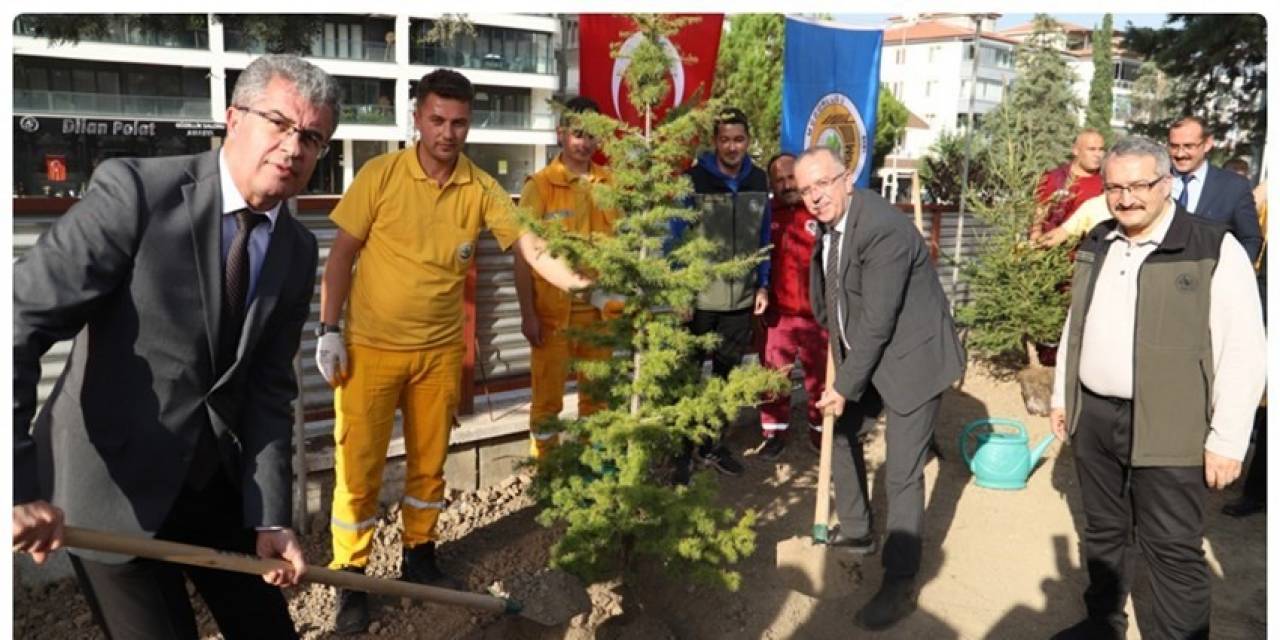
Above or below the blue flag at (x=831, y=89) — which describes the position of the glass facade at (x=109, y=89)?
above

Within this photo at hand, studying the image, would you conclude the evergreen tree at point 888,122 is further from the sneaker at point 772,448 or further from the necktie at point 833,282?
the necktie at point 833,282

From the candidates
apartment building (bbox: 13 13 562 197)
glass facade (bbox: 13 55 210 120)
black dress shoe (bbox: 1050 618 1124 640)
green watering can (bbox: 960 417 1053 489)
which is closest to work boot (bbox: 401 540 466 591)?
black dress shoe (bbox: 1050 618 1124 640)

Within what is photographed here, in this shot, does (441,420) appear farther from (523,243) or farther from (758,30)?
(758,30)

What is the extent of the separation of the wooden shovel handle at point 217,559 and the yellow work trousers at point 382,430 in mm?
962

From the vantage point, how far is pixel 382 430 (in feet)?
12.7

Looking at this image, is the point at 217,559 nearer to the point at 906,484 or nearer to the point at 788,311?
the point at 906,484

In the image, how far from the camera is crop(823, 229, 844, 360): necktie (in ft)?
13.5

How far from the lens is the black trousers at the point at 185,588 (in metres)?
2.34

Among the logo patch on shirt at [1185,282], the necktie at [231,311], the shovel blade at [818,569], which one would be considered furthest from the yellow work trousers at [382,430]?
the logo patch on shirt at [1185,282]

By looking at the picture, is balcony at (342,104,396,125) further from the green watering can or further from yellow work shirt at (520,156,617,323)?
the green watering can

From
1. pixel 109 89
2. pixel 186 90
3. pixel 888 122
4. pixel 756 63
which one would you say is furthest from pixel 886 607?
pixel 109 89

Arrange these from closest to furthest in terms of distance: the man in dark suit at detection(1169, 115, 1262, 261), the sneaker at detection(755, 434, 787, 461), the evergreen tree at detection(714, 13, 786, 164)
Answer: the man in dark suit at detection(1169, 115, 1262, 261), the sneaker at detection(755, 434, 787, 461), the evergreen tree at detection(714, 13, 786, 164)

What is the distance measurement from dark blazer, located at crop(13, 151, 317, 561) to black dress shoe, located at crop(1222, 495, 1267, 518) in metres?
5.32

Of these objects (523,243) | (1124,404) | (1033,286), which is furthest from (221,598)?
(1033,286)
